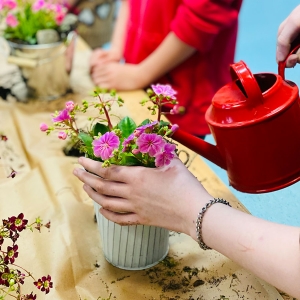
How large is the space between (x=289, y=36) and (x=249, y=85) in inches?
6.6

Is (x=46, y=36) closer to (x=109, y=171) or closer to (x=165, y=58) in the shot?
(x=165, y=58)

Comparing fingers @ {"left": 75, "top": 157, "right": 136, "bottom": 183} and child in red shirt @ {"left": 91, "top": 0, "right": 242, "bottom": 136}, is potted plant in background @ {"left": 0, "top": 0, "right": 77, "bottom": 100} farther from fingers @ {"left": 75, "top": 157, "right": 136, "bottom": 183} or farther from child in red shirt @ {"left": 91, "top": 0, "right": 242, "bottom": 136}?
fingers @ {"left": 75, "top": 157, "right": 136, "bottom": 183}

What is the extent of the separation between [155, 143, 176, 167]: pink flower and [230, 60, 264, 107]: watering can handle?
0.45 ft

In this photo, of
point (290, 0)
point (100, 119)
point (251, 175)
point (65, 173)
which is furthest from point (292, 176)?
point (290, 0)

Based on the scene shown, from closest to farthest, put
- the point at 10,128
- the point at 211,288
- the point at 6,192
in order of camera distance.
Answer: the point at 211,288
the point at 6,192
the point at 10,128

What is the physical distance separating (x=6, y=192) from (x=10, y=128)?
272 mm

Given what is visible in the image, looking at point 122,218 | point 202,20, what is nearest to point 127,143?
point 122,218

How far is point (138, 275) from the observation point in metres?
0.69

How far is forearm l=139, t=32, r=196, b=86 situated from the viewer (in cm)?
113

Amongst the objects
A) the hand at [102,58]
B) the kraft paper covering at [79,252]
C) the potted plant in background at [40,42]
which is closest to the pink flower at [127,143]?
the kraft paper covering at [79,252]

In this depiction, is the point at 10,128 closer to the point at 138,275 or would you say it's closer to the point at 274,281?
the point at 138,275

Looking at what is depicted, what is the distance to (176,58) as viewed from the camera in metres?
1.16

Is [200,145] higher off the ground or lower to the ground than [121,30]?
higher

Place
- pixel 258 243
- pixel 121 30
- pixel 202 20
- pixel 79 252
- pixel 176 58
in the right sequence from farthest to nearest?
pixel 121 30
pixel 176 58
pixel 202 20
pixel 79 252
pixel 258 243
